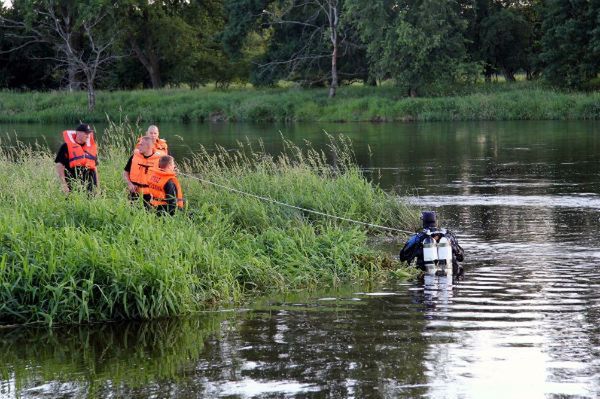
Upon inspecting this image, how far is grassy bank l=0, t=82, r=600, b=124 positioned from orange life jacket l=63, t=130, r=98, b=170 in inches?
1670

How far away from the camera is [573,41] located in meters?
60.1

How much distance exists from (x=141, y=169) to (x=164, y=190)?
508 millimetres

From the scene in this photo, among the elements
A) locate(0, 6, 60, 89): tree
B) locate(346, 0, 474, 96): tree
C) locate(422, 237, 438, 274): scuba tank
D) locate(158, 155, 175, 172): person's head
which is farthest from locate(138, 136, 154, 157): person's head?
locate(0, 6, 60, 89): tree

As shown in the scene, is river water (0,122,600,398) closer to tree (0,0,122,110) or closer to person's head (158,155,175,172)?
person's head (158,155,175,172)

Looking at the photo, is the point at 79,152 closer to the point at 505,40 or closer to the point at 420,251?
the point at 420,251

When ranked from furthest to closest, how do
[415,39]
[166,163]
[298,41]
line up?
[298,41] → [415,39] → [166,163]

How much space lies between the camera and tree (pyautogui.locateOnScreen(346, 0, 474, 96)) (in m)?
59.5

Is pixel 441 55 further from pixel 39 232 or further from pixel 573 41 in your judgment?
pixel 39 232

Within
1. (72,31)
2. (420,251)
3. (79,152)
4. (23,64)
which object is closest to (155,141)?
(79,152)

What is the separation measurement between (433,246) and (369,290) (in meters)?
1.32

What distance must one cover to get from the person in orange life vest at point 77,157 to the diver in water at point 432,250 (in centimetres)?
483

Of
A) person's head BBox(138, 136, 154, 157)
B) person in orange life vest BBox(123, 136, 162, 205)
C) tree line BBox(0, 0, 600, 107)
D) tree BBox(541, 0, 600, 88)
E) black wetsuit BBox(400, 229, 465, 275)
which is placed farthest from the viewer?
tree line BBox(0, 0, 600, 107)

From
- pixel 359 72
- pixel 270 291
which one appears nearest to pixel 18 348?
pixel 270 291

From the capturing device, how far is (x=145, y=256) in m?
11.6
